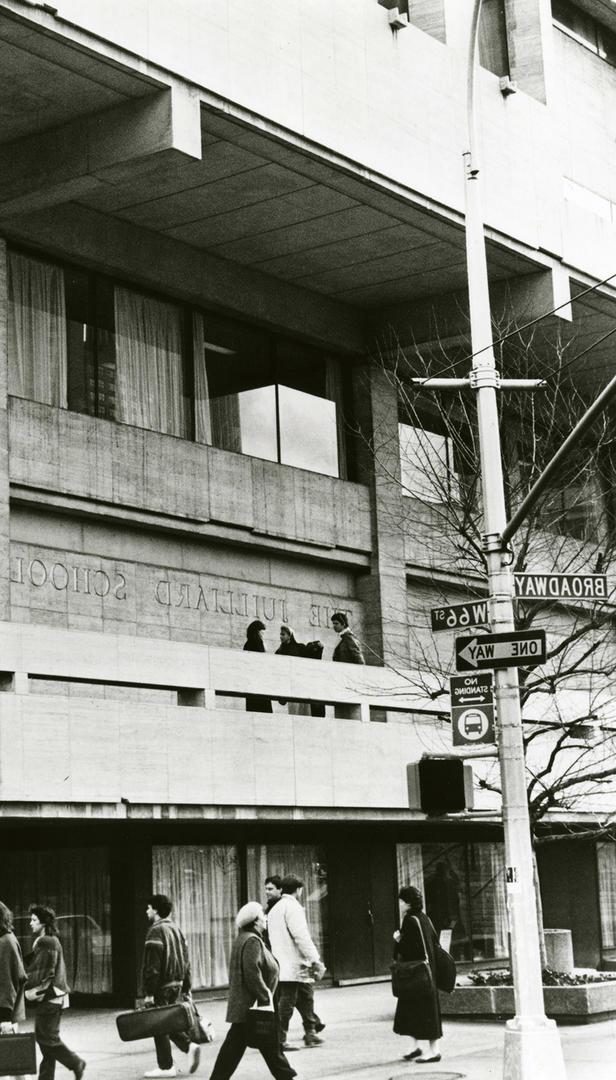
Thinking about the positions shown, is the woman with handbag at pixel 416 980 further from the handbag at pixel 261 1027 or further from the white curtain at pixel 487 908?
the white curtain at pixel 487 908

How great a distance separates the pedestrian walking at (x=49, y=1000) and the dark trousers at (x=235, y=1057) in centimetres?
151

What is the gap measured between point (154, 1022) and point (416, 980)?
113 inches

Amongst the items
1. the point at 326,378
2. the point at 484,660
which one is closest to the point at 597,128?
the point at 326,378

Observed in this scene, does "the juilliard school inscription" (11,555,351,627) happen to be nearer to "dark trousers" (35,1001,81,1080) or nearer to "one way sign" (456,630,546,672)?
"dark trousers" (35,1001,81,1080)

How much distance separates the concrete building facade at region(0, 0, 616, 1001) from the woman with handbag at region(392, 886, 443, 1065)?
526 cm

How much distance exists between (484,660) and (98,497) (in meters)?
10.3

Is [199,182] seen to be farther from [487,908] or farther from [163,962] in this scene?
[487,908]

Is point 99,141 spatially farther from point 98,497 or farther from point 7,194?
point 98,497

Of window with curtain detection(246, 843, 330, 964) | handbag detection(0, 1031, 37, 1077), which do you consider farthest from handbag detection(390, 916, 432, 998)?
window with curtain detection(246, 843, 330, 964)

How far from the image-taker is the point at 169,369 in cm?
2448

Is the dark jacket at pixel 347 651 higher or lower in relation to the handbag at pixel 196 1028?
higher

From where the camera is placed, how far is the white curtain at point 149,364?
2356cm

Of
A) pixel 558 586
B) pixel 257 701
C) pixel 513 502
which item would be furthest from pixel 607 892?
pixel 558 586

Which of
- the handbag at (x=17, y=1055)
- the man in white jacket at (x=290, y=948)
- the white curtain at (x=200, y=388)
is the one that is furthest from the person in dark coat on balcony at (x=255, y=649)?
the handbag at (x=17, y=1055)
